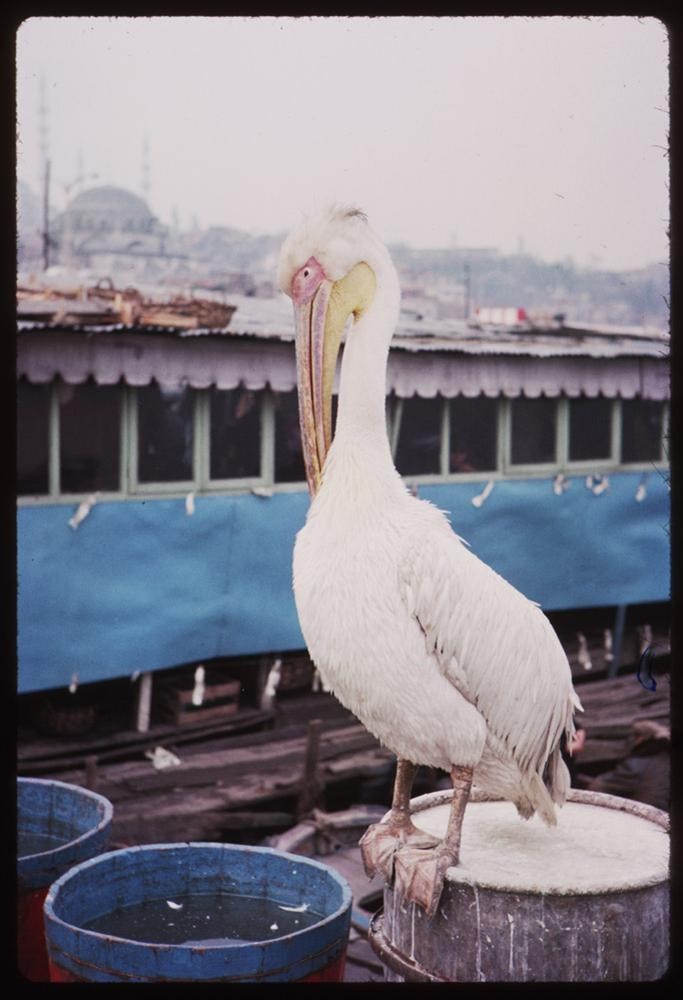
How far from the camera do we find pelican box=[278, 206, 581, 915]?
2.87 metres

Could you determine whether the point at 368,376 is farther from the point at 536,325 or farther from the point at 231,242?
the point at 536,325

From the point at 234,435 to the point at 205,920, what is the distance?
3264 millimetres

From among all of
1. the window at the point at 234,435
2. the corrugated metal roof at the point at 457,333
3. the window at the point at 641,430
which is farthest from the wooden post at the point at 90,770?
the window at the point at 641,430

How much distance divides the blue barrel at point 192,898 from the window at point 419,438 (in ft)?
10.8

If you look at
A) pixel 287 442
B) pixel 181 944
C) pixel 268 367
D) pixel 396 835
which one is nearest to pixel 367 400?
pixel 396 835

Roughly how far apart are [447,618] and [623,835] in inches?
33.0

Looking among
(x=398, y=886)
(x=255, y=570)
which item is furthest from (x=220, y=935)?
(x=255, y=570)

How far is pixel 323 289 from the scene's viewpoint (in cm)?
302

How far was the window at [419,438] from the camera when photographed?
6.45m

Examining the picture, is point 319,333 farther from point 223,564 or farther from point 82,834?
point 223,564

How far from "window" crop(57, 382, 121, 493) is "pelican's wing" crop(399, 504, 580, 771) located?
9.59 feet

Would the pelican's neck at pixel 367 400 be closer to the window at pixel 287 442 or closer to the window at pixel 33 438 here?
the window at pixel 33 438

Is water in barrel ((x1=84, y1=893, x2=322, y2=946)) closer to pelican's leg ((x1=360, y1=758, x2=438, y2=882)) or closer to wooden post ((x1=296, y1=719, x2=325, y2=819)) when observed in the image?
pelican's leg ((x1=360, y1=758, x2=438, y2=882))

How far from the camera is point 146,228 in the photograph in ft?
18.1
